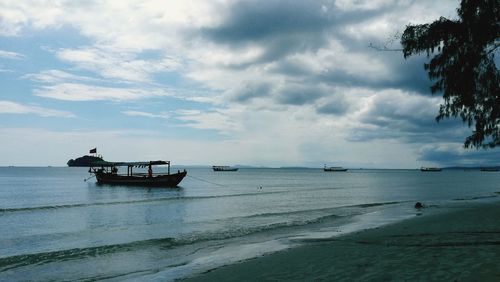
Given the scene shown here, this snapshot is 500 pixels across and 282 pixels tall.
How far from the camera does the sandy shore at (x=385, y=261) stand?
28.9ft

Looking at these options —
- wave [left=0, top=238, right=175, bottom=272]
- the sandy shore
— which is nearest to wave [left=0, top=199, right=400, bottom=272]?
wave [left=0, top=238, right=175, bottom=272]

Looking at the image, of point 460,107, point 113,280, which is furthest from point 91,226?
point 460,107

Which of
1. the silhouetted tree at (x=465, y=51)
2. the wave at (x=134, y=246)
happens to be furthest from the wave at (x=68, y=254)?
the silhouetted tree at (x=465, y=51)

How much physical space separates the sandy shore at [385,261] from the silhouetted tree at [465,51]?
493 centimetres

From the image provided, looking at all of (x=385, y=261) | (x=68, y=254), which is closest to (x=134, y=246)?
(x=68, y=254)

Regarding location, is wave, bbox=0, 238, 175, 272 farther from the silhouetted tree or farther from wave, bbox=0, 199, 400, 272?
the silhouetted tree

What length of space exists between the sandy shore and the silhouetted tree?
4934mm

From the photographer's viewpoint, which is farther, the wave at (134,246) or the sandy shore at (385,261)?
the wave at (134,246)

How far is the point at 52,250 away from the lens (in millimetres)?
16609

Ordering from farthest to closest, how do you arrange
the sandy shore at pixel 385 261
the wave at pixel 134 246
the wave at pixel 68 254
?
the wave at pixel 134 246, the wave at pixel 68 254, the sandy shore at pixel 385 261

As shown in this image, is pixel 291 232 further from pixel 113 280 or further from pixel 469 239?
pixel 113 280

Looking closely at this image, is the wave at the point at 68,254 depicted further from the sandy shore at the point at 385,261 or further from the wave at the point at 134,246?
the sandy shore at the point at 385,261

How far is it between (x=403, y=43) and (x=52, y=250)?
16091mm

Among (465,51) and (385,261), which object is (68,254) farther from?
(465,51)
